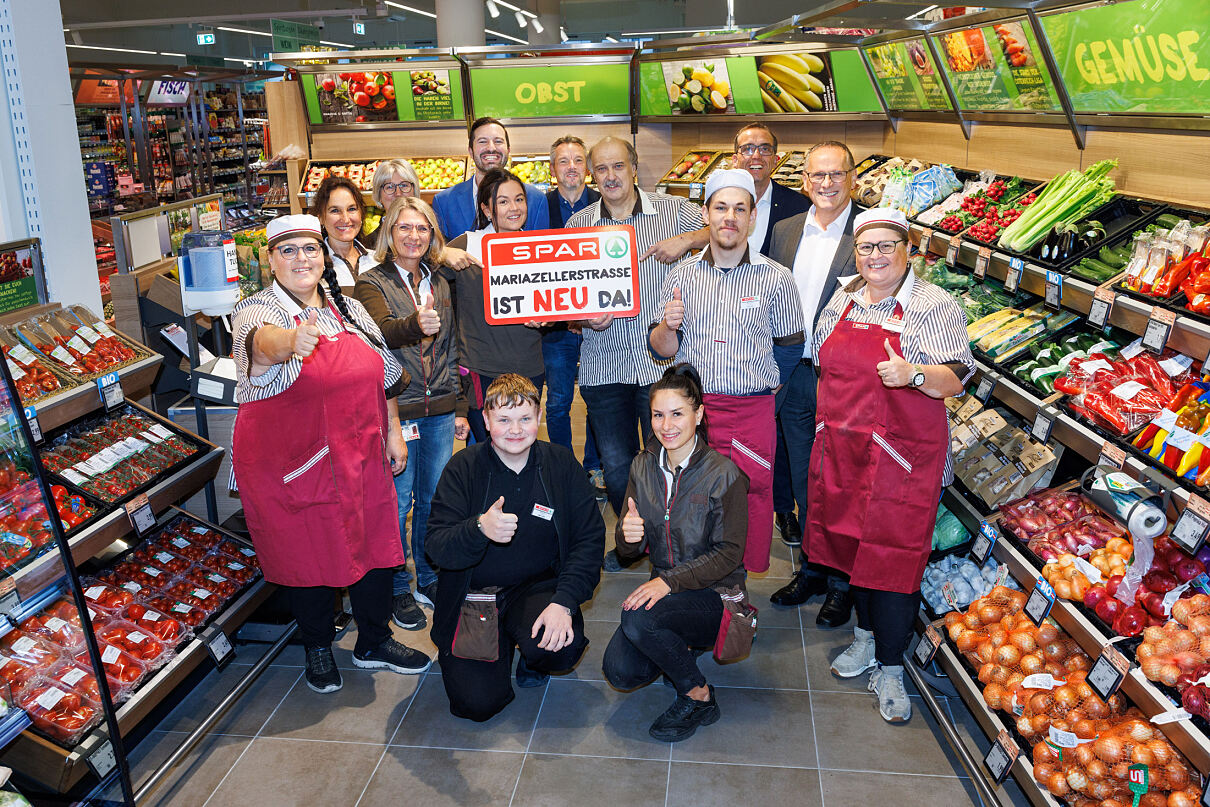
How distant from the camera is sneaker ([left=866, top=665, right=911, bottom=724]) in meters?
3.41

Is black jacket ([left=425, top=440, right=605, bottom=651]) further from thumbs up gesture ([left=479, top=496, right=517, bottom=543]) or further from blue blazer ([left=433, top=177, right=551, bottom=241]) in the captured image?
blue blazer ([left=433, top=177, right=551, bottom=241])

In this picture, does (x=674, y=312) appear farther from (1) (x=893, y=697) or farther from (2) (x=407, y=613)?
(2) (x=407, y=613)

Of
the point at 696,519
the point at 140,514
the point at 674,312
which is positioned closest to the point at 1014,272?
the point at 674,312

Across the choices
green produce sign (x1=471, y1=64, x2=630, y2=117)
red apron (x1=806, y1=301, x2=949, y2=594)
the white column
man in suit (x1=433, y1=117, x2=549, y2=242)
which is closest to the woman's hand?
red apron (x1=806, y1=301, x2=949, y2=594)

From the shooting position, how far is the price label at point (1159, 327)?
2689 millimetres

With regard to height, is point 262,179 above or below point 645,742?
above

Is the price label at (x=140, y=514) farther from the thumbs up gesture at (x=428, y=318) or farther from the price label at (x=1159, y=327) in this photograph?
the price label at (x=1159, y=327)

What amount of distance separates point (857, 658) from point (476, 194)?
3057 mm

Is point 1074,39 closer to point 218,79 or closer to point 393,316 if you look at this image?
point 393,316

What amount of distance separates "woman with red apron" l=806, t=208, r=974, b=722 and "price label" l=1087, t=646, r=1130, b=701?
2.56 feet

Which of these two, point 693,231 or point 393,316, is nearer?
point 393,316

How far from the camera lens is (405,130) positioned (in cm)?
862

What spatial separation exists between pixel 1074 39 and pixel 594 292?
2.10 m

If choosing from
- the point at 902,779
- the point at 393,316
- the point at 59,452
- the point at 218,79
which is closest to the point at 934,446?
the point at 902,779
